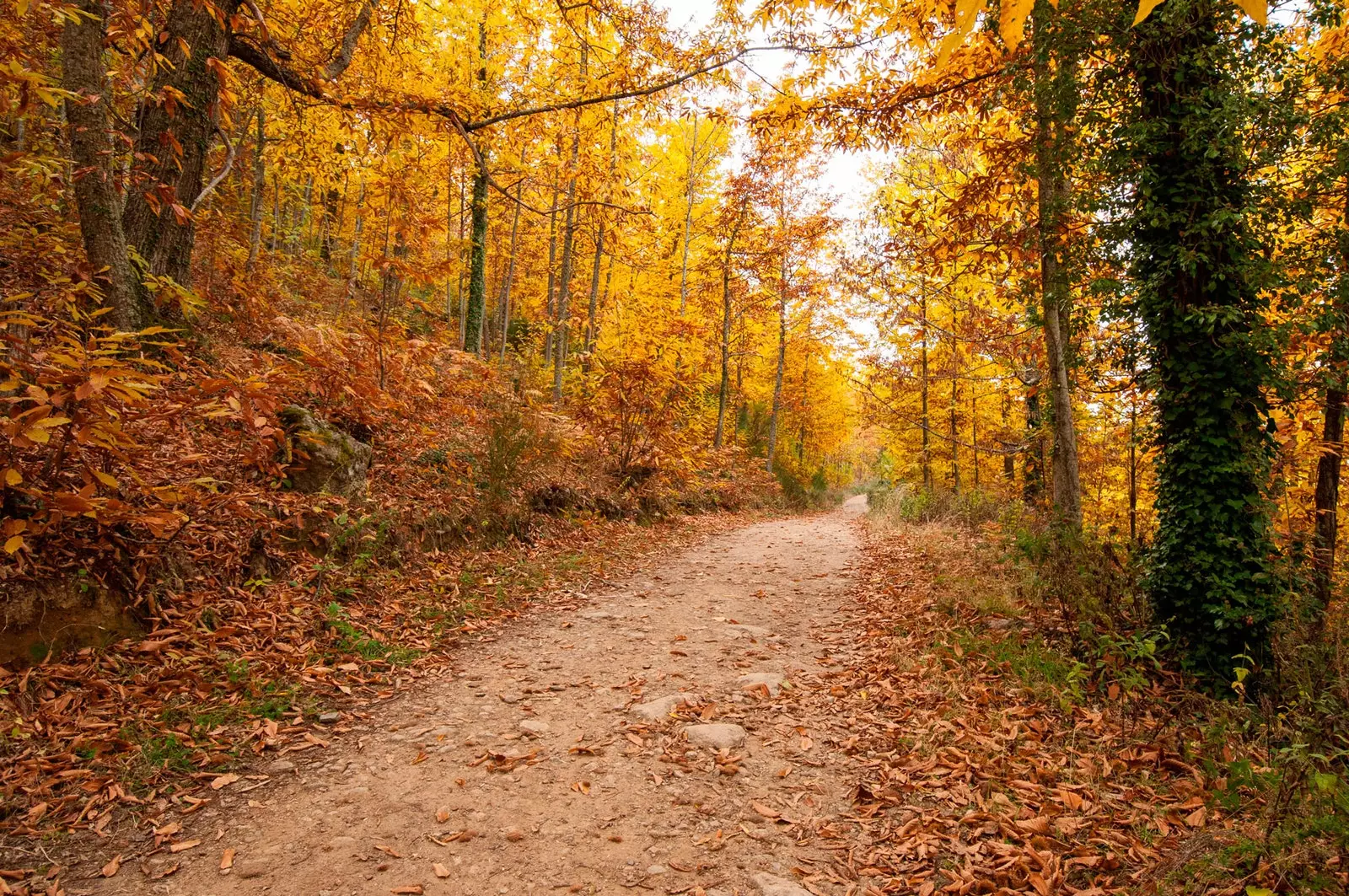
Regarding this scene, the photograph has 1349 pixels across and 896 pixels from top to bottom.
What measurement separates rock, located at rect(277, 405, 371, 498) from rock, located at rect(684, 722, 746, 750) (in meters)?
4.13

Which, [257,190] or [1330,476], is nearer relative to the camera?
[1330,476]

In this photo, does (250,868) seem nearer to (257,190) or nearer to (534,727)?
(534,727)

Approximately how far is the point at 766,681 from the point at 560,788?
6.21ft

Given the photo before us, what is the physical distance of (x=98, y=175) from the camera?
4871 millimetres

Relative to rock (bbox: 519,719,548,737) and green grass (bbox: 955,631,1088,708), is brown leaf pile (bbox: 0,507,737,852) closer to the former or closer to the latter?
rock (bbox: 519,719,548,737)

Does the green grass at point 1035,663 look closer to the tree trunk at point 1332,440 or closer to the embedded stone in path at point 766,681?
the embedded stone in path at point 766,681

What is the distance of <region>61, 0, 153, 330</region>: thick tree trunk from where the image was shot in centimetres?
446

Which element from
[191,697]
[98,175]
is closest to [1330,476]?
[191,697]

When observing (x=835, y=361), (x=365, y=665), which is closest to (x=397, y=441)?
(x=365, y=665)

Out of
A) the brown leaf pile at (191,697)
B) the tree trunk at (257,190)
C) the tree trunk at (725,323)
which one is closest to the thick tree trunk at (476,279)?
the tree trunk at (257,190)

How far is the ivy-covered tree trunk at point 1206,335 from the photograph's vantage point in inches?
174

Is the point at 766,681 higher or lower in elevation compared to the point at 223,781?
higher

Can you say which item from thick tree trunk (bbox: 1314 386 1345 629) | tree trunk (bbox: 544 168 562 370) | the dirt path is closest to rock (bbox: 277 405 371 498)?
the dirt path

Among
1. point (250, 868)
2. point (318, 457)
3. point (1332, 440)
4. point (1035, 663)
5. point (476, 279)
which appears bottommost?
point (250, 868)
